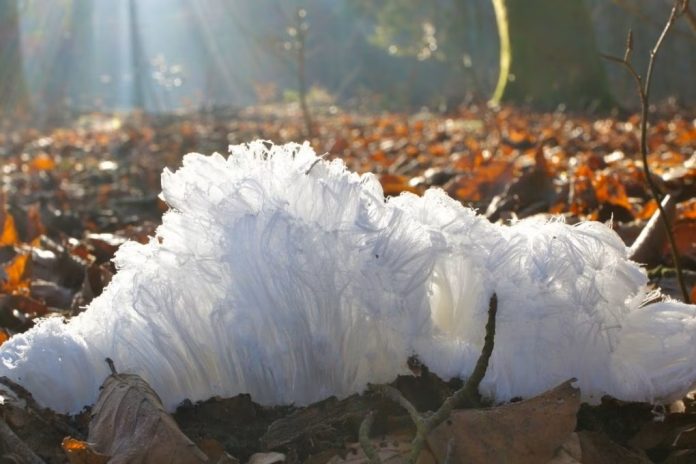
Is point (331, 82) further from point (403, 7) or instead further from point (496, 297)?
point (496, 297)

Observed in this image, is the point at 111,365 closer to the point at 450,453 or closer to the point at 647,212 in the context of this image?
the point at 450,453

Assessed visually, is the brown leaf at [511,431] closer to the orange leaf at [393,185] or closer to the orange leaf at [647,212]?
the orange leaf at [647,212]

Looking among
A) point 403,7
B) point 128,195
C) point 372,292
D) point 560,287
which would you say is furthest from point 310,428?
point 403,7

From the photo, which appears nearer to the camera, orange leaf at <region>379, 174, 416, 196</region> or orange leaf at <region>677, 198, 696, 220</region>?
orange leaf at <region>677, 198, 696, 220</region>

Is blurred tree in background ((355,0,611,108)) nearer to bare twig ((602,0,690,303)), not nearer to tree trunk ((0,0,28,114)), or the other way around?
bare twig ((602,0,690,303))

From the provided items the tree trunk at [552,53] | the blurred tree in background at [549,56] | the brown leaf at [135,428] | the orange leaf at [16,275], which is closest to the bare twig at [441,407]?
the brown leaf at [135,428]

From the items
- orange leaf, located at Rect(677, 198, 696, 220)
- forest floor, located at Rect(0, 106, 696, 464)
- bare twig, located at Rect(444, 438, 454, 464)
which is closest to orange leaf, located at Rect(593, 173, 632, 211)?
forest floor, located at Rect(0, 106, 696, 464)
